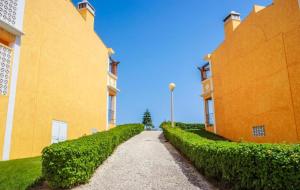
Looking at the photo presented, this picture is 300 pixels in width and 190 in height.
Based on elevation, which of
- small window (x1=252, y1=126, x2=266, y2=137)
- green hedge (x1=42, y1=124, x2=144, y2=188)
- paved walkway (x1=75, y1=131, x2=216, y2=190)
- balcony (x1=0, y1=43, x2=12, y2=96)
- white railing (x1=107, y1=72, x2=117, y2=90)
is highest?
white railing (x1=107, y1=72, x2=117, y2=90)

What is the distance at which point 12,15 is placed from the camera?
10078 mm

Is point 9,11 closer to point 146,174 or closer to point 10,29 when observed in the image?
point 10,29

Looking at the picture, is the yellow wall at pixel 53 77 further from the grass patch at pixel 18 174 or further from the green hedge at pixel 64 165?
the green hedge at pixel 64 165

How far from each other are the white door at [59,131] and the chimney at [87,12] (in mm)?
8594

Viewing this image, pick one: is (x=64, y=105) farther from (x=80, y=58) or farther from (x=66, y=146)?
(x=66, y=146)

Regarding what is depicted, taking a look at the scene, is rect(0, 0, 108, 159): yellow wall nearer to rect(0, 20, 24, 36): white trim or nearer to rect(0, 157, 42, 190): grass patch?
rect(0, 20, 24, 36): white trim

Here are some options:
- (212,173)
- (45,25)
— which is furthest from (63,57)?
(212,173)

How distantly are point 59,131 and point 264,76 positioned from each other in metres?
11.8

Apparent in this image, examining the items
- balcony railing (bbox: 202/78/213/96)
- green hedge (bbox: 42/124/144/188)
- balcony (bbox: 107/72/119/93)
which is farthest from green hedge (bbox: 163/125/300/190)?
balcony (bbox: 107/72/119/93)

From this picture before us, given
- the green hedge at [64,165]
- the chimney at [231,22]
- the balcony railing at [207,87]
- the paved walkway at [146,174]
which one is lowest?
the paved walkway at [146,174]

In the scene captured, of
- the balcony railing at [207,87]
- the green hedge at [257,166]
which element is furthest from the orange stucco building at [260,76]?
the green hedge at [257,166]

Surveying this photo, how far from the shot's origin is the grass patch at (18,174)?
22.4 feet

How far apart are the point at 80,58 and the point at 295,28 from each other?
41.3 feet

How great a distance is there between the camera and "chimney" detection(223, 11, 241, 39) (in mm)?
18609
